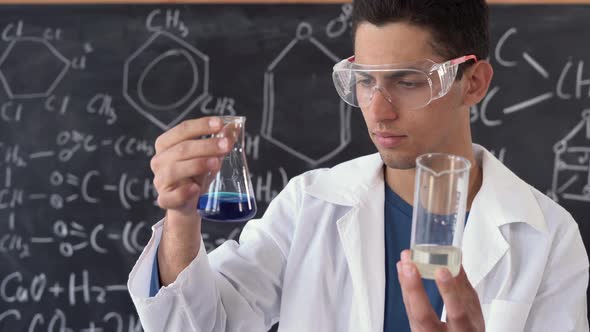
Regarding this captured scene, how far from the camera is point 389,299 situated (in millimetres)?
1965

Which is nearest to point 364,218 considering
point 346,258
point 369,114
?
point 346,258

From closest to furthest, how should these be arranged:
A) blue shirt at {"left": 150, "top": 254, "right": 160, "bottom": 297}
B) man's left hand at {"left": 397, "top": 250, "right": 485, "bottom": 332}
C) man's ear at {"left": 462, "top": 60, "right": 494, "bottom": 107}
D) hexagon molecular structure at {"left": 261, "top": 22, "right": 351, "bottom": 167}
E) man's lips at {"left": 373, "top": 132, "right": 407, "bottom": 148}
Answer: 1. man's left hand at {"left": 397, "top": 250, "right": 485, "bottom": 332}
2. blue shirt at {"left": 150, "top": 254, "right": 160, "bottom": 297}
3. man's lips at {"left": 373, "top": 132, "right": 407, "bottom": 148}
4. man's ear at {"left": 462, "top": 60, "right": 494, "bottom": 107}
5. hexagon molecular structure at {"left": 261, "top": 22, "right": 351, "bottom": 167}

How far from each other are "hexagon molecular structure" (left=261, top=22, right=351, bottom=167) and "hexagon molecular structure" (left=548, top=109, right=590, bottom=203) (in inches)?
33.0

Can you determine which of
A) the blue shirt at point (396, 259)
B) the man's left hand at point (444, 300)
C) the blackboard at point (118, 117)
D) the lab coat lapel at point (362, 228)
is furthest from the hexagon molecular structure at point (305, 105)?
the man's left hand at point (444, 300)

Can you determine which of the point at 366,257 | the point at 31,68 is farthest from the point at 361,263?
the point at 31,68

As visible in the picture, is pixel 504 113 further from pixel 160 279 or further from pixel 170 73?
pixel 160 279

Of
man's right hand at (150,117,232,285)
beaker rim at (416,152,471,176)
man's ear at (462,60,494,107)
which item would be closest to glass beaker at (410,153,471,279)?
beaker rim at (416,152,471,176)

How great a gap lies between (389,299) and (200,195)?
0.61 meters

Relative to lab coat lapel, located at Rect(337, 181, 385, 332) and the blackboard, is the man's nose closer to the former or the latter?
lab coat lapel, located at Rect(337, 181, 385, 332)

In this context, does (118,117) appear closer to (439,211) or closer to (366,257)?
(366,257)

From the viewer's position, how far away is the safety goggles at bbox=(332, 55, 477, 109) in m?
1.82

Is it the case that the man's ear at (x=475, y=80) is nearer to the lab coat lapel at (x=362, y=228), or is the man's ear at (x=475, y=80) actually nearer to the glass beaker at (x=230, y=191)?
the lab coat lapel at (x=362, y=228)

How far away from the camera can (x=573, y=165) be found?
3.12 meters

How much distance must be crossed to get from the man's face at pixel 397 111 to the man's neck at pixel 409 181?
18cm
